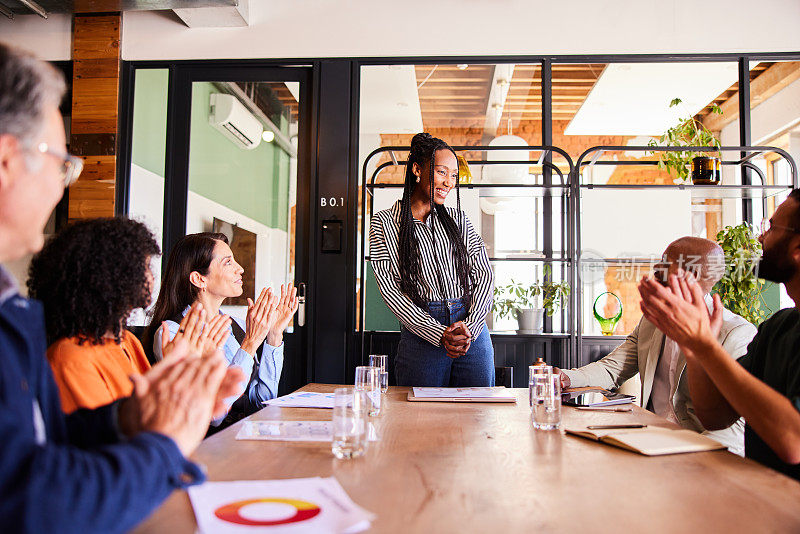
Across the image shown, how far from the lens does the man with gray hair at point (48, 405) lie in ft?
2.05

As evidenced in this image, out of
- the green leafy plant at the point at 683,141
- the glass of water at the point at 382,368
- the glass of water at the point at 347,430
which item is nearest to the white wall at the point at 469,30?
the green leafy plant at the point at 683,141

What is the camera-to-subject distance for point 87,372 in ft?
4.46

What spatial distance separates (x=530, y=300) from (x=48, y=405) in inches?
128

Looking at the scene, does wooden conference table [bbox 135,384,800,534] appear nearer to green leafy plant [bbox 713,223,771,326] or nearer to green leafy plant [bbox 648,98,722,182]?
green leafy plant [bbox 713,223,771,326]

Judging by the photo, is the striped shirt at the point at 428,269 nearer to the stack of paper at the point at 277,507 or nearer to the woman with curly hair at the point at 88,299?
the woman with curly hair at the point at 88,299

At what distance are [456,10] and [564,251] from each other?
167cm

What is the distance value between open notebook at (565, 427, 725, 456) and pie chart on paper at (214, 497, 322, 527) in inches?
28.4

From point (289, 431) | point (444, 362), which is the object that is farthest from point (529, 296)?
point (289, 431)

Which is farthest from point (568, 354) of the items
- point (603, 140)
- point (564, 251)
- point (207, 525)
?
point (207, 525)

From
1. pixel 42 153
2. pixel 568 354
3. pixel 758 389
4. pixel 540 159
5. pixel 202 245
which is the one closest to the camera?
pixel 42 153

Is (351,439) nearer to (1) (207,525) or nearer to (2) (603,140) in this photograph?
(1) (207,525)

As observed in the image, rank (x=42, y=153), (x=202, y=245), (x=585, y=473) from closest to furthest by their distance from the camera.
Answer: (x=42, y=153), (x=585, y=473), (x=202, y=245)

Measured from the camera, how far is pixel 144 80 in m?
4.33

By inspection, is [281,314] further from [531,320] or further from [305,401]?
[531,320]
